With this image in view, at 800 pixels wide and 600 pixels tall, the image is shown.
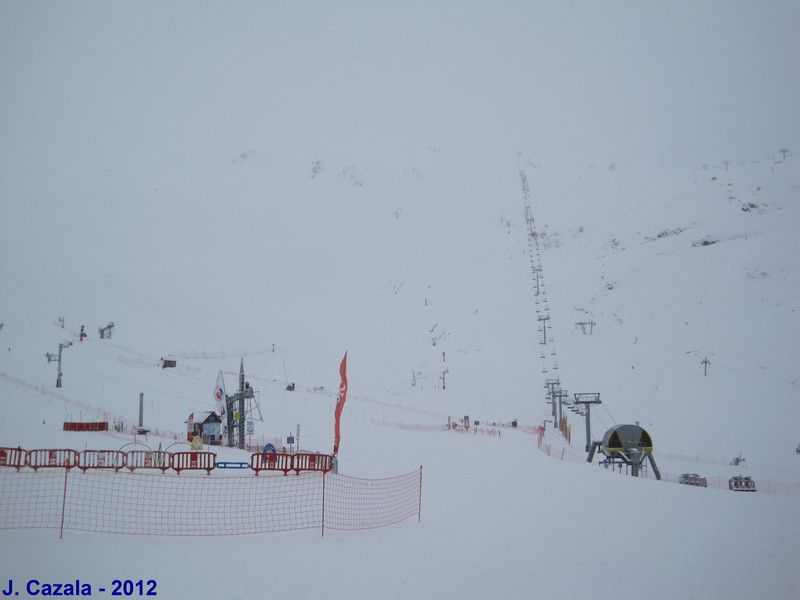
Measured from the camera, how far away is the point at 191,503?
14.1 meters

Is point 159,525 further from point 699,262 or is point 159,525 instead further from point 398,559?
point 699,262

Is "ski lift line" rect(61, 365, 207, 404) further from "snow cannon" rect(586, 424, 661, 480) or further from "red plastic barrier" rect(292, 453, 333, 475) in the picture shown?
"snow cannon" rect(586, 424, 661, 480)

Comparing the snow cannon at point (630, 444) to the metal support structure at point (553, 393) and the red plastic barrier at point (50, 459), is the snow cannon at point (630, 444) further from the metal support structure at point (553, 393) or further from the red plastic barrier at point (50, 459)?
the red plastic barrier at point (50, 459)

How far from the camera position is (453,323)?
214 ft

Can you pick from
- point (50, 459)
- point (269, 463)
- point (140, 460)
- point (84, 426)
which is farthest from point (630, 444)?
point (84, 426)

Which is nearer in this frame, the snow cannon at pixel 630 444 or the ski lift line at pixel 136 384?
the snow cannon at pixel 630 444

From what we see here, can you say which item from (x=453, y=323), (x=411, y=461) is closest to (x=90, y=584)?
(x=411, y=461)

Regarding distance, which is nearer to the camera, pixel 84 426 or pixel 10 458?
pixel 10 458

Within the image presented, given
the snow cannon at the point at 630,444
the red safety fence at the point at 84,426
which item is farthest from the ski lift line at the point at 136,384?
A: the snow cannon at the point at 630,444

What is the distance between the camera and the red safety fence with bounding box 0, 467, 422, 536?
11781mm

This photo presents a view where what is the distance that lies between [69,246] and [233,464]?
6119cm

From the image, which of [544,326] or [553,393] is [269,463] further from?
[544,326]

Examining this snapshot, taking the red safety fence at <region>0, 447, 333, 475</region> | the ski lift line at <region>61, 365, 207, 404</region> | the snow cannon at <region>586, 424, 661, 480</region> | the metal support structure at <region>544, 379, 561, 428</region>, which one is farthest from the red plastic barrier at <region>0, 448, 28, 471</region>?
the metal support structure at <region>544, 379, 561, 428</region>

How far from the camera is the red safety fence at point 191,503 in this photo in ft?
38.7
